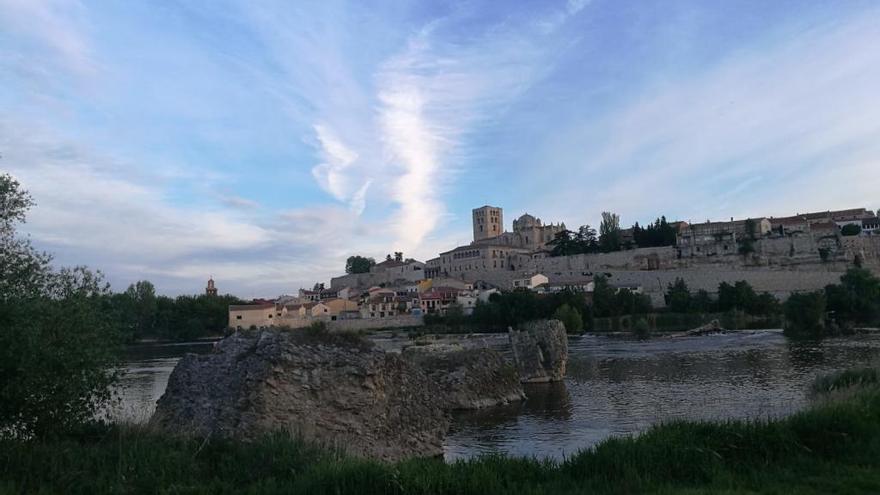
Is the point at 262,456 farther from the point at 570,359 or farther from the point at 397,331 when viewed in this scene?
the point at 397,331

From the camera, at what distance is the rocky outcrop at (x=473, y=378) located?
940 inches

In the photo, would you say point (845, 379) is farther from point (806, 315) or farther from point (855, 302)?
point (855, 302)

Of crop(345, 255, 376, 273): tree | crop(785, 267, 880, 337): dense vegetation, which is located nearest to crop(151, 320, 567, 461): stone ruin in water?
crop(785, 267, 880, 337): dense vegetation

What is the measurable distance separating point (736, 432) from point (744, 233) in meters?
111

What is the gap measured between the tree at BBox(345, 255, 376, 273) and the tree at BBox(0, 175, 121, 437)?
Result: 155 meters

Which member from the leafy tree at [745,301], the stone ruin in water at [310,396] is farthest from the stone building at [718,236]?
the stone ruin in water at [310,396]

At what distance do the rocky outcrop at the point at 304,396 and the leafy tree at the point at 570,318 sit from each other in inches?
2255

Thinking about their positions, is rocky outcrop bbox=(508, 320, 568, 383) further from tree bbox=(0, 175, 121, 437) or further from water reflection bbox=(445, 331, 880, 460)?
tree bbox=(0, 175, 121, 437)

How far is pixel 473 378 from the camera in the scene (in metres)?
24.7

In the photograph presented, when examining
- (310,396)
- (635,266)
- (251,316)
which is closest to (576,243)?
(635,266)

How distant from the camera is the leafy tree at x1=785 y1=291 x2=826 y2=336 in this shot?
180 ft

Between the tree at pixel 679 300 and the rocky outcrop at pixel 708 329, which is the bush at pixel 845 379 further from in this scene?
the tree at pixel 679 300

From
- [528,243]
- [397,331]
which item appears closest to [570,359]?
[397,331]

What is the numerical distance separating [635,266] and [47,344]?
10533 cm
